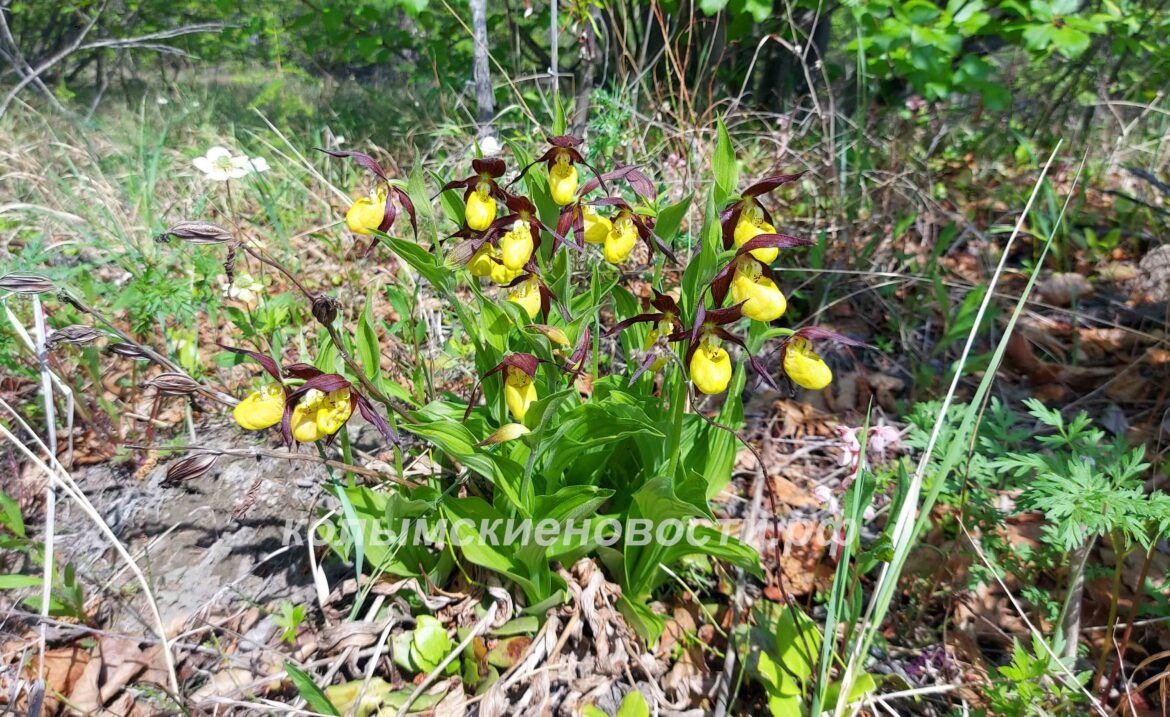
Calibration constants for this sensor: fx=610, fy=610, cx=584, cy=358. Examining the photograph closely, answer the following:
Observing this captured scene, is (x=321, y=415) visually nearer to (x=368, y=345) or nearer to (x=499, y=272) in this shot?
(x=368, y=345)

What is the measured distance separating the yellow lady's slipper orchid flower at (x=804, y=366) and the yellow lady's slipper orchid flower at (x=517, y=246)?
0.56 m

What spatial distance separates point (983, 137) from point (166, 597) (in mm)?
4395

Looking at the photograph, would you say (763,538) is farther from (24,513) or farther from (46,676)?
(24,513)

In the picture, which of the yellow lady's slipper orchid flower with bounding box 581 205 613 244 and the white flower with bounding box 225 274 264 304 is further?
the white flower with bounding box 225 274 264 304

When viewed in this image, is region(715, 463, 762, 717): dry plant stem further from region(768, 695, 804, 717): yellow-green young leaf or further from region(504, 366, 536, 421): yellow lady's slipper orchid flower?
region(504, 366, 536, 421): yellow lady's slipper orchid flower

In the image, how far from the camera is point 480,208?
1305mm

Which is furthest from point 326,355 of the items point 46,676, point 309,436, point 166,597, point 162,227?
point 162,227

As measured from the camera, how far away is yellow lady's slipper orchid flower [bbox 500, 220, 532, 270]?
1.23 meters

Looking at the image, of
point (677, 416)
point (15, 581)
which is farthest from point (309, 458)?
point (15, 581)

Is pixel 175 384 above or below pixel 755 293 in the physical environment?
below

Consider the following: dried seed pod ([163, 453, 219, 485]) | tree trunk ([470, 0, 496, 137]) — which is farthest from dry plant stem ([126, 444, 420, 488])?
tree trunk ([470, 0, 496, 137])

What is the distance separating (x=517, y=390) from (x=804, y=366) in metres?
0.57

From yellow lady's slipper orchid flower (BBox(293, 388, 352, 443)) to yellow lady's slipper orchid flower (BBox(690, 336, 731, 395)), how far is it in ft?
2.17

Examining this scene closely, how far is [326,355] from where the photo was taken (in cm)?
131
